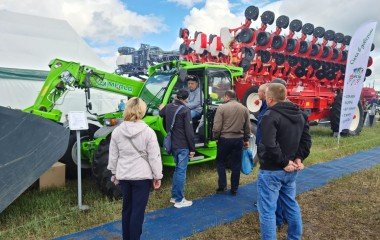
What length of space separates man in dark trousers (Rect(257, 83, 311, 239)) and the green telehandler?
2.38 m

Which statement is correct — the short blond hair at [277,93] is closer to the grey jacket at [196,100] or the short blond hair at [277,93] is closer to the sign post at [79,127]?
the sign post at [79,127]

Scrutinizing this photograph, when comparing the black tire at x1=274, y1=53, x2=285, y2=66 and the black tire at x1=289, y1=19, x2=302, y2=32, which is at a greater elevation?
the black tire at x1=289, y1=19, x2=302, y2=32

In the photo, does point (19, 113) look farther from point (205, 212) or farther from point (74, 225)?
point (205, 212)

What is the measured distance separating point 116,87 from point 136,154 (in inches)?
119

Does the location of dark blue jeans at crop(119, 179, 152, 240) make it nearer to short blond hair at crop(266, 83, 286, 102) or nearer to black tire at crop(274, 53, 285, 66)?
short blond hair at crop(266, 83, 286, 102)

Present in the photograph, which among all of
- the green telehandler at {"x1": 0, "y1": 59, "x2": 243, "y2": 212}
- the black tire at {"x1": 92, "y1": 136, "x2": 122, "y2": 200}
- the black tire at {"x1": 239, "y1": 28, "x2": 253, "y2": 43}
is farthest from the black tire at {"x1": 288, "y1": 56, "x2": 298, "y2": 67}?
the black tire at {"x1": 92, "y1": 136, "x2": 122, "y2": 200}

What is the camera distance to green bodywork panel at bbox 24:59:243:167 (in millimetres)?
5508

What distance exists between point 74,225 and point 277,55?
343 inches

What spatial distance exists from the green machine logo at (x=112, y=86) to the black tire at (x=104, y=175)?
1300 millimetres

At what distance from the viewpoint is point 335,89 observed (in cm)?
1318

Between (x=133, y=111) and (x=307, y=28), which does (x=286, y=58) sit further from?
(x=133, y=111)

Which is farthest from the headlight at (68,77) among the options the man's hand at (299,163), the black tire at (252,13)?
the black tire at (252,13)

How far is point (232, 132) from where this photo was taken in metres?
5.19

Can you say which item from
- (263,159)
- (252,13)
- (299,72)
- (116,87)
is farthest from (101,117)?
(299,72)
